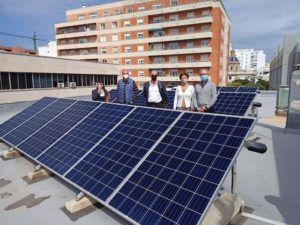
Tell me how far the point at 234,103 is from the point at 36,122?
6738 millimetres

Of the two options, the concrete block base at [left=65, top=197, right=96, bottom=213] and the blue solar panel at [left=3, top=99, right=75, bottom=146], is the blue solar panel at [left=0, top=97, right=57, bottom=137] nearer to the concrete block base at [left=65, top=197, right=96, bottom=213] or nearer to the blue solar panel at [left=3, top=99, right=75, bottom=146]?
the blue solar panel at [left=3, top=99, right=75, bottom=146]

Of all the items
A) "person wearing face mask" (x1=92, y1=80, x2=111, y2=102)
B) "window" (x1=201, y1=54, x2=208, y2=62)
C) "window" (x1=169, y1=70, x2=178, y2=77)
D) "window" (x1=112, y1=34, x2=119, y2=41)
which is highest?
"window" (x1=112, y1=34, x2=119, y2=41)

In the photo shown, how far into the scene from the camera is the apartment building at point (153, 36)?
3953cm

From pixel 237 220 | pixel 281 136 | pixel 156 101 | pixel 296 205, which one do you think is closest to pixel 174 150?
pixel 237 220

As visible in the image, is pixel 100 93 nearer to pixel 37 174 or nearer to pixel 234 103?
pixel 37 174

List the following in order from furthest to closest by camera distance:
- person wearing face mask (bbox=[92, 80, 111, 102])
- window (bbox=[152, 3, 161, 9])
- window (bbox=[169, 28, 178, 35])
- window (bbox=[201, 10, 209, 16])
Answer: window (bbox=[152, 3, 161, 9]) < window (bbox=[169, 28, 178, 35]) < window (bbox=[201, 10, 209, 16]) < person wearing face mask (bbox=[92, 80, 111, 102])

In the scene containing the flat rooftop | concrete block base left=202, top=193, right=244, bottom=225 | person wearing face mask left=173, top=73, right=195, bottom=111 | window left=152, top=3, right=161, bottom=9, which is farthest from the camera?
window left=152, top=3, right=161, bottom=9

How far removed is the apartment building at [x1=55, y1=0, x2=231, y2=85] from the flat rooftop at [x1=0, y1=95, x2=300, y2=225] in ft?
117

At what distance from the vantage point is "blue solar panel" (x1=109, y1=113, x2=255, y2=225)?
265 cm

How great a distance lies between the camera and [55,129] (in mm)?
5730

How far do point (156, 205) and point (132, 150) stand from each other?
3.88 feet

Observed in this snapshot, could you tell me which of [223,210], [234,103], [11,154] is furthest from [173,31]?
[223,210]

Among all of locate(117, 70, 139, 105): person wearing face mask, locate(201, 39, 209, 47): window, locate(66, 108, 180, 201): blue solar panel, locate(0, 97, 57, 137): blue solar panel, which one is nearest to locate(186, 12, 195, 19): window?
locate(201, 39, 209, 47): window

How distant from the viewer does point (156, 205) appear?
279 cm
